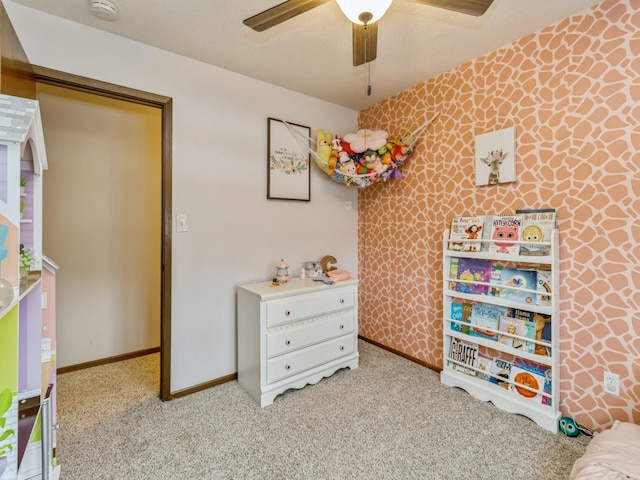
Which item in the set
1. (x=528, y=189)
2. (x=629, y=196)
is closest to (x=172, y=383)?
(x=528, y=189)

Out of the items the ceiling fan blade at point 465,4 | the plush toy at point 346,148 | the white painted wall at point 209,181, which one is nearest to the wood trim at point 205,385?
the white painted wall at point 209,181

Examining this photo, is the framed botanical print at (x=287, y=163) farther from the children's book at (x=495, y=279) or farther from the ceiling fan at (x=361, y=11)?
the children's book at (x=495, y=279)

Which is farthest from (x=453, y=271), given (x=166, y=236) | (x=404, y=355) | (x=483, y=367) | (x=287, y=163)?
(x=166, y=236)

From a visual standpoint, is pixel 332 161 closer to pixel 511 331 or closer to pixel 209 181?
pixel 209 181

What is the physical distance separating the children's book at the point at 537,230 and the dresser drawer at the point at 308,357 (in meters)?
1.51

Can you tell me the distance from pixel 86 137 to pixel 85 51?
1010 millimetres

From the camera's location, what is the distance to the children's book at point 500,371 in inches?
84.8

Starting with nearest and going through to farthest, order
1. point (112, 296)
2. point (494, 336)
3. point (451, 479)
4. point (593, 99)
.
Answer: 1. point (451, 479)
2. point (593, 99)
3. point (494, 336)
4. point (112, 296)

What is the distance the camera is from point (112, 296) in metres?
2.89

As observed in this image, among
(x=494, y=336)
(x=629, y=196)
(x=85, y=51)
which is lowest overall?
(x=494, y=336)

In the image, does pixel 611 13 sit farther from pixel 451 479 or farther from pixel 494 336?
pixel 451 479

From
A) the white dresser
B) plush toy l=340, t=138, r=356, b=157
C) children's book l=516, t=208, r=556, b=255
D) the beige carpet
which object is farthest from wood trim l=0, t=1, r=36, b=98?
children's book l=516, t=208, r=556, b=255

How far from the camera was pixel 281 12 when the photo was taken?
1379 millimetres

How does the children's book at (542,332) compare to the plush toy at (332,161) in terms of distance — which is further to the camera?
the plush toy at (332,161)
